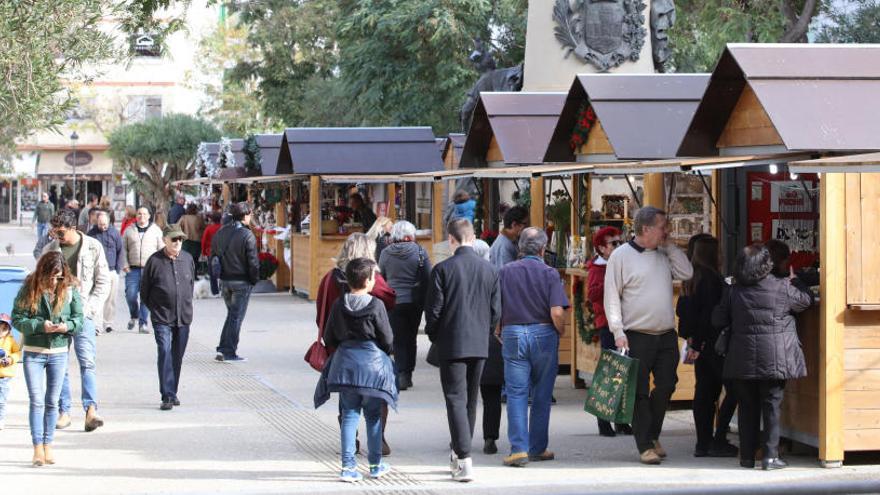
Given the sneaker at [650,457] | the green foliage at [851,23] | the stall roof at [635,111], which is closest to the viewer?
the sneaker at [650,457]

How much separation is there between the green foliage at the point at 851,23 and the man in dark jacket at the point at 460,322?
27.5 m

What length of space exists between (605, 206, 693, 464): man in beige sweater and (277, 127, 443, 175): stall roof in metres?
15.1

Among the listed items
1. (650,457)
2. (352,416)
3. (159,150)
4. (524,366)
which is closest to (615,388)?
(650,457)

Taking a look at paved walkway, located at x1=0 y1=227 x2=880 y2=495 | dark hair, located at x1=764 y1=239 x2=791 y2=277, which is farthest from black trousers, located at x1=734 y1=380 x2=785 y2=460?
dark hair, located at x1=764 y1=239 x2=791 y2=277

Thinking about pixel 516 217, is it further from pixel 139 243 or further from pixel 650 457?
pixel 139 243

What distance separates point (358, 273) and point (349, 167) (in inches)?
627

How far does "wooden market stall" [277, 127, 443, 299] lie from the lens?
24922mm

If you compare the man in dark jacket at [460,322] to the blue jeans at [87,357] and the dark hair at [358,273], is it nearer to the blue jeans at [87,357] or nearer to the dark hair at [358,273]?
the dark hair at [358,273]

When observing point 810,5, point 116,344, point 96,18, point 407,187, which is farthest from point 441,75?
point 96,18

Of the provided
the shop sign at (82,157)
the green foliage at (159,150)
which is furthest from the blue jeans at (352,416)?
the shop sign at (82,157)

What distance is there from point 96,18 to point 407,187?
35.7ft

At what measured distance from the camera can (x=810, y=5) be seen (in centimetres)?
3381

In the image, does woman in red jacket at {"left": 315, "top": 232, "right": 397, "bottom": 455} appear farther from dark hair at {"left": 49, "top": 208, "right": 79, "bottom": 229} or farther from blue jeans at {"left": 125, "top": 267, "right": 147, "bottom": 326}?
blue jeans at {"left": 125, "top": 267, "right": 147, "bottom": 326}

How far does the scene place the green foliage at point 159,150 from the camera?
202 ft
